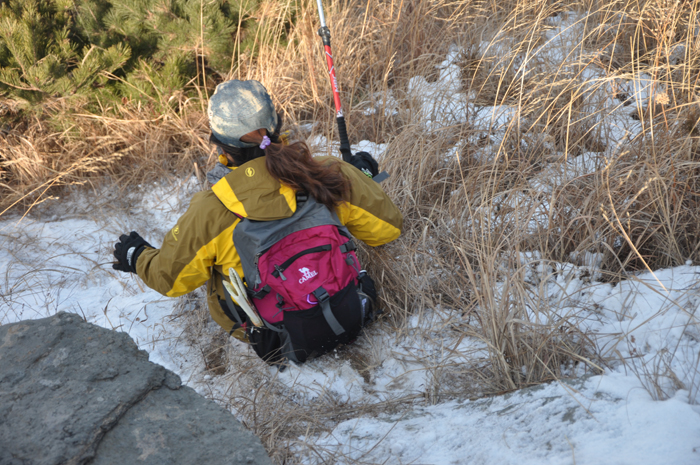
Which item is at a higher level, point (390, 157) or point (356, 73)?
point (356, 73)

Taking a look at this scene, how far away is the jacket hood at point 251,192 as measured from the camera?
1.86 meters

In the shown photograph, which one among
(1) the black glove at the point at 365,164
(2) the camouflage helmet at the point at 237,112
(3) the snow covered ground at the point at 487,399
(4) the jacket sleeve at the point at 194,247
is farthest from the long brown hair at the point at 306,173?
(3) the snow covered ground at the point at 487,399

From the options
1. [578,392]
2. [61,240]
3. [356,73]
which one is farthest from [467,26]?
[61,240]

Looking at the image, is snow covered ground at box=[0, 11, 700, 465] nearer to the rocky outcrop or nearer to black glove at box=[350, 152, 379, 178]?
the rocky outcrop

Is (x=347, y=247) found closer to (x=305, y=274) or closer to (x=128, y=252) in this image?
(x=305, y=274)

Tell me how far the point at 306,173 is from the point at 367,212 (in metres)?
0.41

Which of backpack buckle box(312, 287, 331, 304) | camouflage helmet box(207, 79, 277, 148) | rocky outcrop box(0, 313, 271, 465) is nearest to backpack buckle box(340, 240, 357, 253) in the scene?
→ backpack buckle box(312, 287, 331, 304)

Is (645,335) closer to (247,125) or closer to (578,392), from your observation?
(578,392)

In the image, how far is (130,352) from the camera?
1.43m

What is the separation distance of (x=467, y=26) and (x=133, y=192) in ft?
10.4

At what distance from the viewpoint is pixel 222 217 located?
192 centimetres

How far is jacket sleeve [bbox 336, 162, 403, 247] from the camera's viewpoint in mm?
2139

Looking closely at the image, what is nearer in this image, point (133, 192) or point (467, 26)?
point (133, 192)

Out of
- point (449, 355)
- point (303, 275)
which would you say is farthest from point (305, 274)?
point (449, 355)
